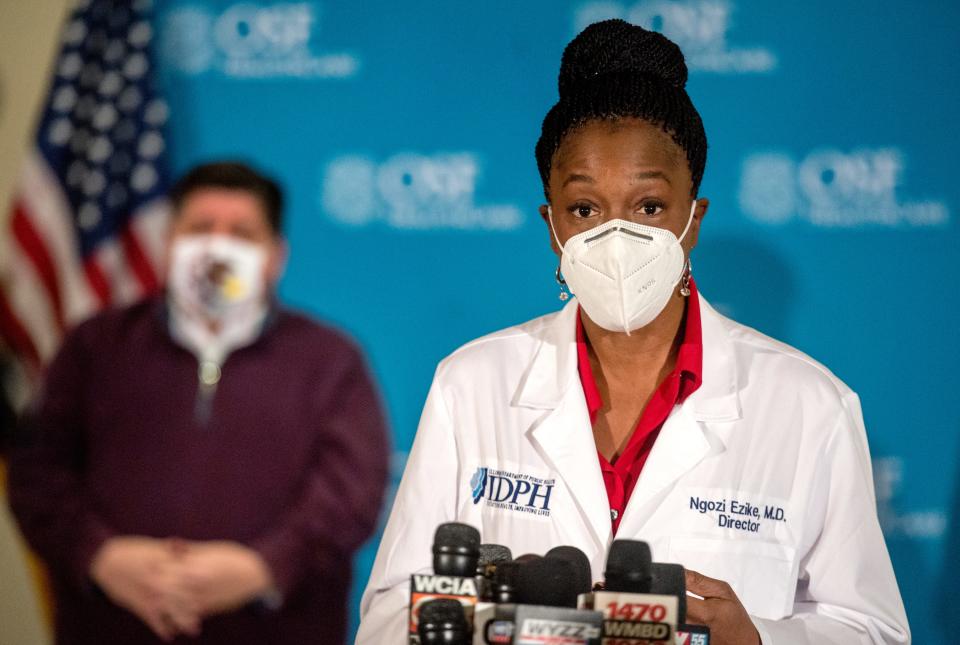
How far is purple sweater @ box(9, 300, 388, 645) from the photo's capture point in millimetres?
2232

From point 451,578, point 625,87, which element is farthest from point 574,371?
point 451,578

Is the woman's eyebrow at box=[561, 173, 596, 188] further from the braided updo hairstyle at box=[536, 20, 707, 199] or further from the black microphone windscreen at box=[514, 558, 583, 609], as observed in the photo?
the black microphone windscreen at box=[514, 558, 583, 609]

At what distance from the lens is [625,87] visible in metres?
1.78

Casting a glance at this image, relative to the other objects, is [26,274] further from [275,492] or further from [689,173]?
[689,173]

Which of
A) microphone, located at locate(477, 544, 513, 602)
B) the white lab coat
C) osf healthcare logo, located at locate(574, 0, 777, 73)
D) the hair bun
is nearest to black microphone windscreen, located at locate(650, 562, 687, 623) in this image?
microphone, located at locate(477, 544, 513, 602)

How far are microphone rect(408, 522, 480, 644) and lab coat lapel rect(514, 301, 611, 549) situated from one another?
2.22 ft

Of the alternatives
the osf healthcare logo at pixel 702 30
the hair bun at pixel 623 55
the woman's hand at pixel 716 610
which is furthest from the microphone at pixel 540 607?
the osf healthcare logo at pixel 702 30

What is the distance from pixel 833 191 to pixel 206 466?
5.26 ft

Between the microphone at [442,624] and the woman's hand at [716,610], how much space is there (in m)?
0.41

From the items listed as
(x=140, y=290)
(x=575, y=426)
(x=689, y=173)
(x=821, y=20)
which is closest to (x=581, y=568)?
(x=575, y=426)

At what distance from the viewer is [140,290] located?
94.8 inches

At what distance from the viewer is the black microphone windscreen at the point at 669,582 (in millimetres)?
1151

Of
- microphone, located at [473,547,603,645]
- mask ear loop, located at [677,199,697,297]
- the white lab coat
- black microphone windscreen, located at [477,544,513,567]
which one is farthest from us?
mask ear loop, located at [677,199,697,297]

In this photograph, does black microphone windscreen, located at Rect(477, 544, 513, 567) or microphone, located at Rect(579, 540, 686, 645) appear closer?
microphone, located at Rect(579, 540, 686, 645)
